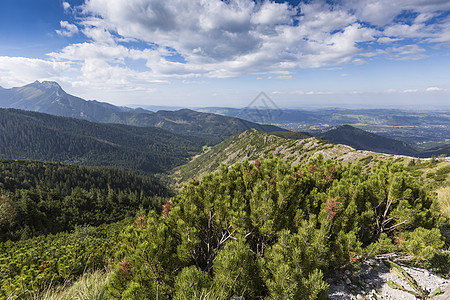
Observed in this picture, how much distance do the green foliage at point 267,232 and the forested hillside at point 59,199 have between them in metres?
72.7

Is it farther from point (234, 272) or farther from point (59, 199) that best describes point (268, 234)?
point (59, 199)

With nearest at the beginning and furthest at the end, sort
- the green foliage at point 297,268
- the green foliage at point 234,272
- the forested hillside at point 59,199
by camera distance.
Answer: the green foliage at point 297,268, the green foliage at point 234,272, the forested hillside at point 59,199

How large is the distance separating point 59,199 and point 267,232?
12113 centimetres

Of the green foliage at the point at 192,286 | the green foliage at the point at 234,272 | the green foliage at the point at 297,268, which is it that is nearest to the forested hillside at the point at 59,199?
the green foliage at the point at 192,286

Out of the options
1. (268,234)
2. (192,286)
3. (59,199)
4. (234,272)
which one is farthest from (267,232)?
(59,199)

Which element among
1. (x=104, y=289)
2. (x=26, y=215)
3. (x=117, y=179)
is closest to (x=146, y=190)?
(x=117, y=179)

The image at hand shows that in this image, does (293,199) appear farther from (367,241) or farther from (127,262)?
(127,262)

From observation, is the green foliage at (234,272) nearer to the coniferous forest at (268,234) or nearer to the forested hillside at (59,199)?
the coniferous forest at (268,234)

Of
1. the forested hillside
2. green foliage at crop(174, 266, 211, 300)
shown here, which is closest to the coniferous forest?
green foliage at crop(174, 266, 211, 300)

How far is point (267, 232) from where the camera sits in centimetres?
571

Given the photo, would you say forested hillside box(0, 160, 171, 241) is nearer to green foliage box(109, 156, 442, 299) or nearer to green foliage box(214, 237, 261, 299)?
green foliage box(109, 156, 442, 299)

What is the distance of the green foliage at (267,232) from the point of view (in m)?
4.50

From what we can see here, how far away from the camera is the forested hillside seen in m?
60.3

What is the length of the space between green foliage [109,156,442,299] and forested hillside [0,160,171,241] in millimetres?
72710
